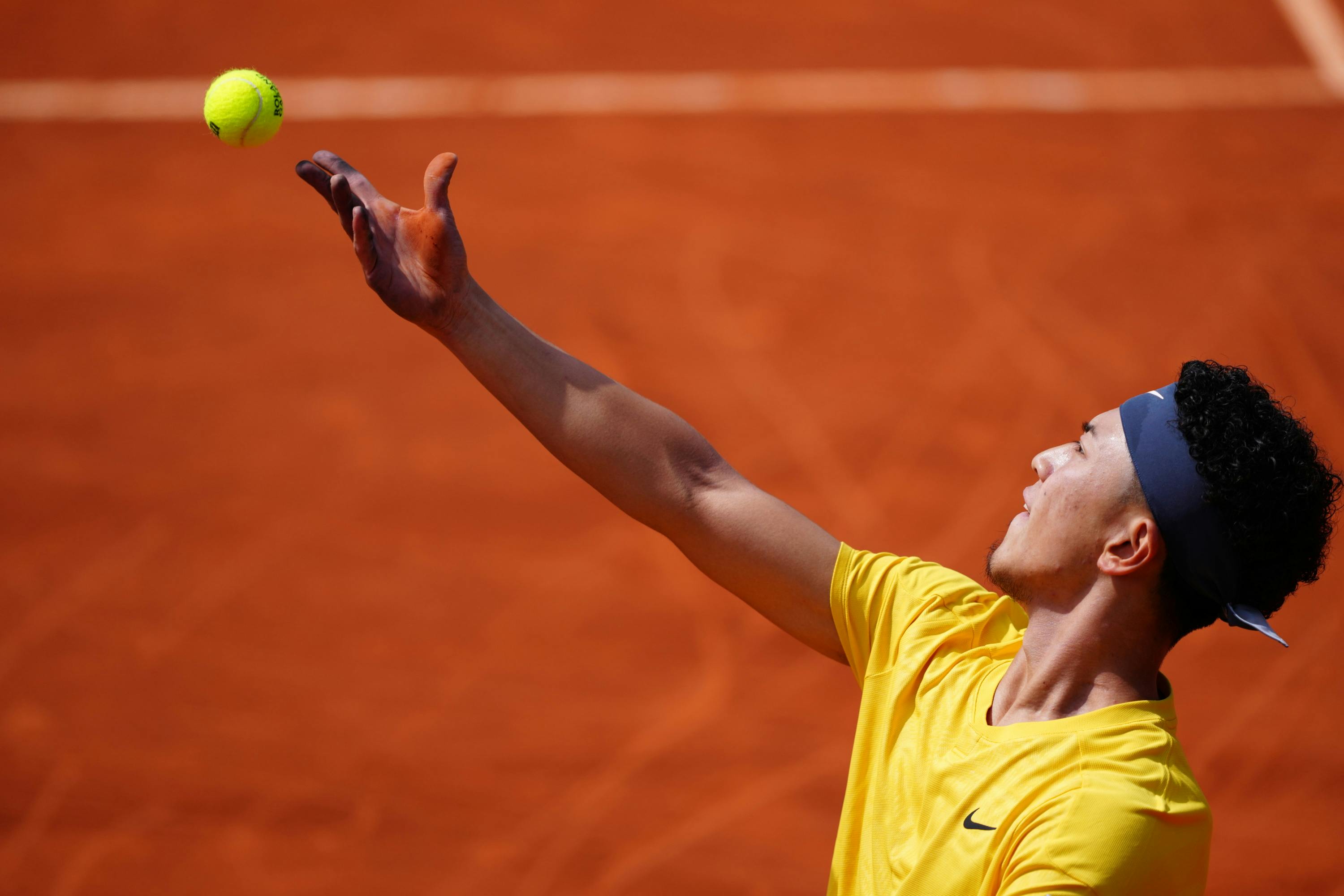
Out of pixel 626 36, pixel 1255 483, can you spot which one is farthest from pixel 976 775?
pixel 626 36

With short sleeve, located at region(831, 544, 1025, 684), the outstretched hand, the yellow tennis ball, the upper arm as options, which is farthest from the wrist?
the yellow tennis ball

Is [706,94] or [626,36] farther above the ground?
[626,36]

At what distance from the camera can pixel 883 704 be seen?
258 cm

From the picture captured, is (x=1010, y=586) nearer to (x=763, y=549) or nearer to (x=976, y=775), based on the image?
(x=976, y=775)

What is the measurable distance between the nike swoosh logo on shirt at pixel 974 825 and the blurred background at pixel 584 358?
8.58 feet

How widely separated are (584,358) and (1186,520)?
4936mm

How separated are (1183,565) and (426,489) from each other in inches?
184

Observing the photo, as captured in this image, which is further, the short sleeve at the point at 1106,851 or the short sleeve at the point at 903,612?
the short sleeve at the point at 903,612

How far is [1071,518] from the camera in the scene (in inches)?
94.8

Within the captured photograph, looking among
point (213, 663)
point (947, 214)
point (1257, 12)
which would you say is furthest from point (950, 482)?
point (1257, 12)

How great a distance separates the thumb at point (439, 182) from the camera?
2.60m

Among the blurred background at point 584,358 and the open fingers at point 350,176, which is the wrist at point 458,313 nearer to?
the open fingers at point 350,176

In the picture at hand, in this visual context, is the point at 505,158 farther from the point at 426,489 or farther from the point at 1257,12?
the point at 1257,12

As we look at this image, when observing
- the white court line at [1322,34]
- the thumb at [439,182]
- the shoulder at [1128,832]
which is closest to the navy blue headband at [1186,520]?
the shoulder at [1128,832]
